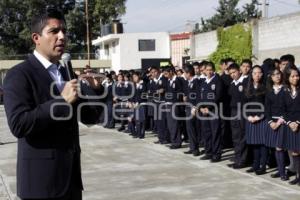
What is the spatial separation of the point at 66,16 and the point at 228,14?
17869 mm

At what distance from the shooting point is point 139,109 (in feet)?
43.0

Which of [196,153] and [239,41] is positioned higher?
[239,41]

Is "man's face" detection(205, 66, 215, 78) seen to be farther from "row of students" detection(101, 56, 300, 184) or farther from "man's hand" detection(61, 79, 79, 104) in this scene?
"man's hand" detection(61, 79, 79, 104)

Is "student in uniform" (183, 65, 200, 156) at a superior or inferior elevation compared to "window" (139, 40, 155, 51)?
inferior

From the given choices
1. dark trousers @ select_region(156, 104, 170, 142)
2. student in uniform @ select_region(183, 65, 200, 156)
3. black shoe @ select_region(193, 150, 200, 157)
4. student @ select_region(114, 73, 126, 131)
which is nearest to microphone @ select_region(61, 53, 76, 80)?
student in uniform @ select_region(183, 65, 200, 156)

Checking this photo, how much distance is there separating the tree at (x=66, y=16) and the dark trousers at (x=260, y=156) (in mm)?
43848

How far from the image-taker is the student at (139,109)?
13.0 metres

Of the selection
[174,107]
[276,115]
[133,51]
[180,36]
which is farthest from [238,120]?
[180,36]

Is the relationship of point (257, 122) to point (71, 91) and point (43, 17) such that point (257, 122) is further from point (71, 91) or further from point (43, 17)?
point (71, 91)

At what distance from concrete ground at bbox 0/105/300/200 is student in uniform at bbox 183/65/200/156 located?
30 cm

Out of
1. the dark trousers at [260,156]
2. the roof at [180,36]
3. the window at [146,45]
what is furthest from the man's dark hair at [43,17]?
the roof at [180,36]

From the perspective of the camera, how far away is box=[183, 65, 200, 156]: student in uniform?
32.5 feet

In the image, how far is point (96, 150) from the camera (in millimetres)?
11016

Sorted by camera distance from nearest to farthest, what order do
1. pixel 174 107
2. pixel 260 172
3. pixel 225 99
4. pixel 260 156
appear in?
pixel 260 172
pixel 260 156
pixel 225 99
pixel 174 107
